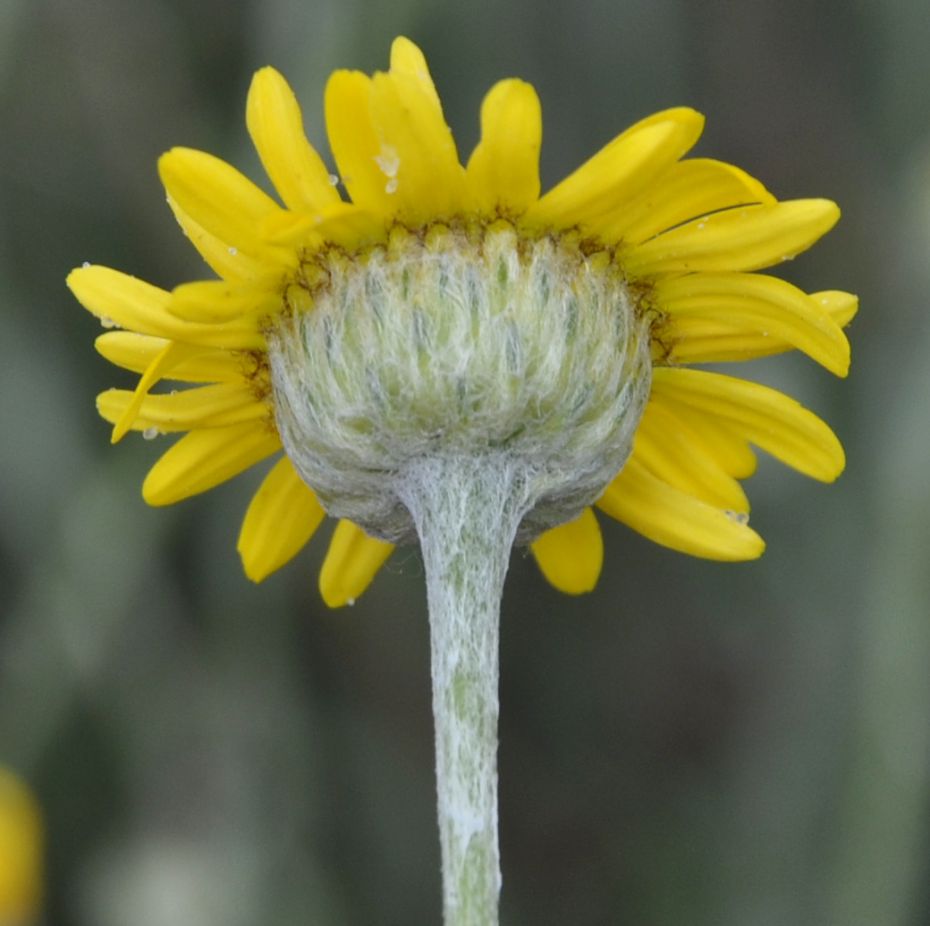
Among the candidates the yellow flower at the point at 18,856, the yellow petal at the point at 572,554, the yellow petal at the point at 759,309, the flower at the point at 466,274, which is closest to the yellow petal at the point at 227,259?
the flower at the point at 466,274

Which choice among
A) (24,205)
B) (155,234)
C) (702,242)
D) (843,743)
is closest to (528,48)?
(155,234)

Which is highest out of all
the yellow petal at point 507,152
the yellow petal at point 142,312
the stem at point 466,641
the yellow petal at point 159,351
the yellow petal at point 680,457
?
the yellow petal at point 507,152

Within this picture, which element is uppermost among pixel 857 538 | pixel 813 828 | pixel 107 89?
pixel 107 89

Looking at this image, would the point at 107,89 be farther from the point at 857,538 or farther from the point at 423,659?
the point at 857,538

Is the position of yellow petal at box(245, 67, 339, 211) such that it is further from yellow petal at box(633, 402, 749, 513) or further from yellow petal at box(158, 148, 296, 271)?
yellow petal at box(633, 402, 749, 513)

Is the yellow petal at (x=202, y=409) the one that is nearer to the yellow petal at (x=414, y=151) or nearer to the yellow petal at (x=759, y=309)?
the yellow petal at (x=414, y=151)
